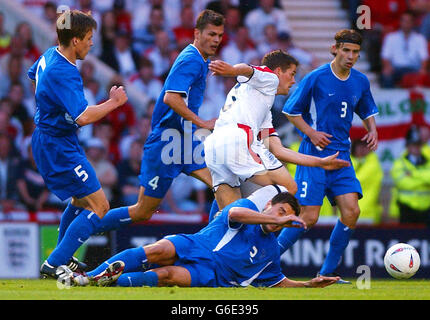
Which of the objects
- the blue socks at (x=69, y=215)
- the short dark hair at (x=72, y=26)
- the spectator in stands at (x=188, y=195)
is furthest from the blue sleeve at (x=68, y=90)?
the spectator in stands at (x=188, y=195)

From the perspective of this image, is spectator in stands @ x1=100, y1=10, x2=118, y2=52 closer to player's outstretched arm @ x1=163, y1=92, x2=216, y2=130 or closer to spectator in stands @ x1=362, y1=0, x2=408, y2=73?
spectator in stands @ x1=362, y1=0, x2=408, y2=73

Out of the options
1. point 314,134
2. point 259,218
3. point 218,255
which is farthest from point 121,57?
point 259,218

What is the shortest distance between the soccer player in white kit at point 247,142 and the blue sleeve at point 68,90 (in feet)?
4.47

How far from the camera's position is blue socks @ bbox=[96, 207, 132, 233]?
920cm

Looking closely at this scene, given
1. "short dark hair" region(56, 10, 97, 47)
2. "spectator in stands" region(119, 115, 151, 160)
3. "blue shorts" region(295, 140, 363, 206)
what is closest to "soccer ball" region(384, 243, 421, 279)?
"blue shorts" region(295, 140, 363, 206)

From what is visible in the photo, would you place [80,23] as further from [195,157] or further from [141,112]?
[141,112]

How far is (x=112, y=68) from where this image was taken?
567 inches

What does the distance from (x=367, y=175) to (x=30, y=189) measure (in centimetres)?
458

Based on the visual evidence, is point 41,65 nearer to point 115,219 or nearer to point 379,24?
point 115,219

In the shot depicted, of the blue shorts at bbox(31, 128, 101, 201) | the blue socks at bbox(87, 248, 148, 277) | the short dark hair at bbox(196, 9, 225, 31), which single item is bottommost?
the blue socks at bbox(87, 248, 148, 277)

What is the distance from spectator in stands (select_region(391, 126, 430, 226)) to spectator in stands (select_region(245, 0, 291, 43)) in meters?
3.34

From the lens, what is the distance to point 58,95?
805 centimetres

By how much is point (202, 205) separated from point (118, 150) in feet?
4.70
